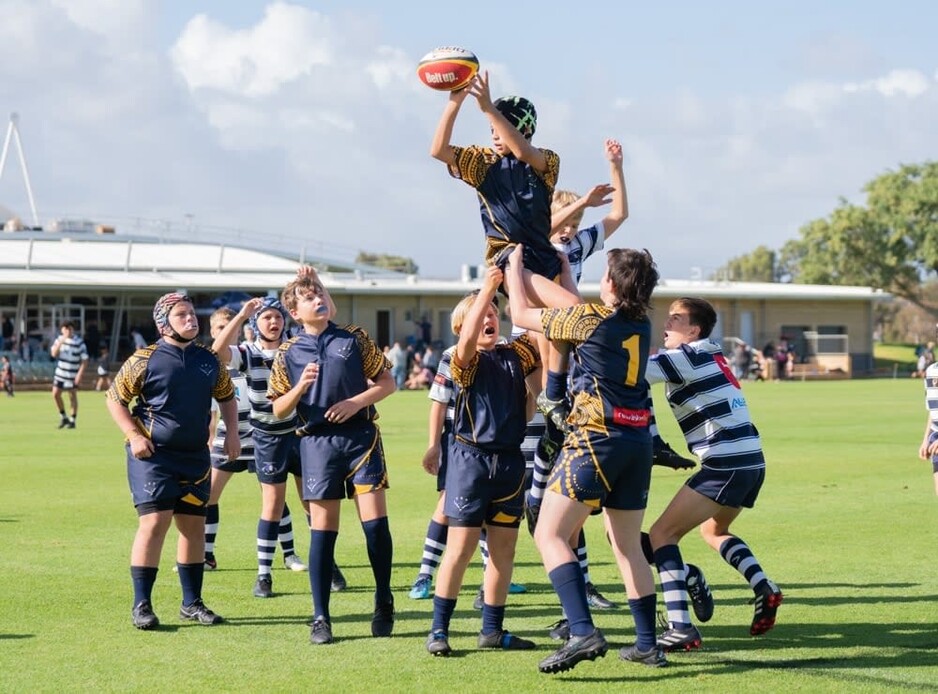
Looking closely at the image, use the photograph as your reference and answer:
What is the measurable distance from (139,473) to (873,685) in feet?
15.1

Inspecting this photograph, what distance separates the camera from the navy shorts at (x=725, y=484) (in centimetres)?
777

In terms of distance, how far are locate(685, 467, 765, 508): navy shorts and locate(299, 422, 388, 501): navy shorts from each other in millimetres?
1919

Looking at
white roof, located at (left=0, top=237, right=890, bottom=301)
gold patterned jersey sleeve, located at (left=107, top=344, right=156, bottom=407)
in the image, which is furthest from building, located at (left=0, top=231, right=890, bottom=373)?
gold patterned jersey sleeve, located at (left=107, top=344, right=156, bottom=407)

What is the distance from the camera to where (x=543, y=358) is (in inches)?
300

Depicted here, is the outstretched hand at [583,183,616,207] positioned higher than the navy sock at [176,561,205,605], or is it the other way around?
the outstretched hand at [583,183,616,207]

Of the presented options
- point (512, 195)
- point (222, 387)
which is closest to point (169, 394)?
point (222, 387)

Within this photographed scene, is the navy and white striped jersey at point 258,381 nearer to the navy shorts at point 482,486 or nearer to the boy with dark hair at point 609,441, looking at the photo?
the navy shorts at point 482,486

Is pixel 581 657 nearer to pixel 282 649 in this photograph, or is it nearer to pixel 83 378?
pixel 282 649

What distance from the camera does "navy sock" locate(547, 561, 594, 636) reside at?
681 centimetres

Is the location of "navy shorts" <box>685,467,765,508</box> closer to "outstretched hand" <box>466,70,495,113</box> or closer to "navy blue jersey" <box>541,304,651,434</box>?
"navy blue jersey" <box>541,304,651,434</box>

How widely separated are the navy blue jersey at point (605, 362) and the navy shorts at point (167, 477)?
8.85 feet

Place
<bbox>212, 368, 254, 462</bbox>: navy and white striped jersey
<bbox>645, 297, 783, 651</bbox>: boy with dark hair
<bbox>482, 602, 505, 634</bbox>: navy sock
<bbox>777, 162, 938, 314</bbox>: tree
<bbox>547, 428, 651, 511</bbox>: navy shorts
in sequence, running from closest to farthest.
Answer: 1. <bbox>547, 428, 651, 511</bbox>: navy shorts
2. <bbox>482, 602, 505, 634</bbox>: navy sock
3. <bbox>645, 297, 783, 651</bbox>: boy with dark hair
4. <bbox>212, 368, 254, 462</bbox>: navy and white striped jersey
5. <bbox>777, 162, 938, 314</bbox>: tree

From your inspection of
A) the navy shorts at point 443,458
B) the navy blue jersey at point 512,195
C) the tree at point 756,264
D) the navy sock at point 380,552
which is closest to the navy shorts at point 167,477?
the navy sock at point 380,552

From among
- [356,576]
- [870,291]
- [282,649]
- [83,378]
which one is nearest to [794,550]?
[356,576]
